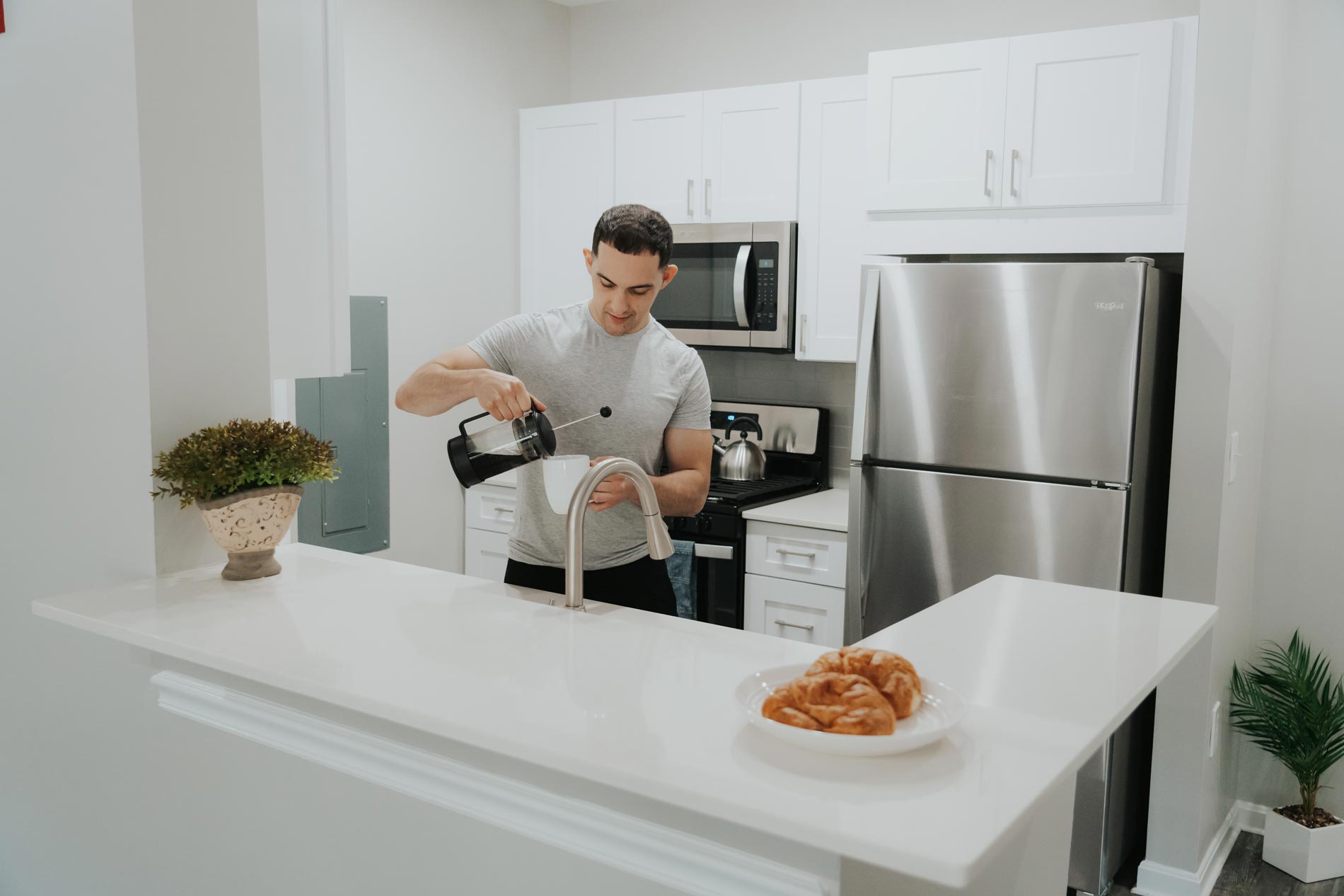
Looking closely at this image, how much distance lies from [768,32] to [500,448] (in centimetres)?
272

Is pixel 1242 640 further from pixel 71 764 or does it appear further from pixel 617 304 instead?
pixel 71 764

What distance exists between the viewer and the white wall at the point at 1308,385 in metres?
2.99

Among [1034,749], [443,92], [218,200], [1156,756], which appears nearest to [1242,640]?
[1156,756]

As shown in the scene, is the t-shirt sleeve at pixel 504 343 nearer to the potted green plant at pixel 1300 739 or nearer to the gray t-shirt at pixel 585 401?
the gray t-shirt at pixel 585 401

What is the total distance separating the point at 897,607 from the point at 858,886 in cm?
192

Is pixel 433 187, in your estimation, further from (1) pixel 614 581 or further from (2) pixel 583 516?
(2) pixel 583 516

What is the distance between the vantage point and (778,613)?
3.33 metres

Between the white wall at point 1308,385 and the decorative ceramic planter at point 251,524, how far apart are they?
278 cm

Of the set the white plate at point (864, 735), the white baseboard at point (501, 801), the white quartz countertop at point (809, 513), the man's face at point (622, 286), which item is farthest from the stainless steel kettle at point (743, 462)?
the white plate at point (864, 735)

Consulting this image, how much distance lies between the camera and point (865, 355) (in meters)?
2.94

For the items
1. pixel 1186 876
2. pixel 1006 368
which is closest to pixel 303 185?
pixel 1006 368

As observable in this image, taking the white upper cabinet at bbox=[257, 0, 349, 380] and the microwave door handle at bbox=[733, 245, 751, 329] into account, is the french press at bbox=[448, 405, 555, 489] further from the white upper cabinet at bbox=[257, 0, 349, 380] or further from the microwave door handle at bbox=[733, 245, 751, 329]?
the microwave door handle at bbox=[733, 245, 751, 329]

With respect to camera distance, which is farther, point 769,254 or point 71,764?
point 769,254

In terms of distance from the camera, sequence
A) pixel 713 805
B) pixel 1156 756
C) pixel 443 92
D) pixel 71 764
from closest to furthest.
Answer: pixel 713 805, pixel 71 764, pixel 1156 756, pixel 443 92
